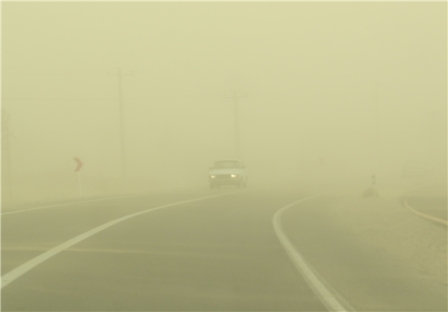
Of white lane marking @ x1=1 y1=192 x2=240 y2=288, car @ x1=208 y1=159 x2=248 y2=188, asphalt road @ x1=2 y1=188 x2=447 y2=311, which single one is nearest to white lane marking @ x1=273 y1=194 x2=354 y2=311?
asphalt road @ x1=2 y1=188 x2=447 y2=311

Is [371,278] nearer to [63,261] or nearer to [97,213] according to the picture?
[63,261]

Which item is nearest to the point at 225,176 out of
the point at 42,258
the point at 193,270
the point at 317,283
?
the point at 42,258

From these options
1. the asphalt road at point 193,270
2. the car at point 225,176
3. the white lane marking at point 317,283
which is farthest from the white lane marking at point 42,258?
the car at point 225,176

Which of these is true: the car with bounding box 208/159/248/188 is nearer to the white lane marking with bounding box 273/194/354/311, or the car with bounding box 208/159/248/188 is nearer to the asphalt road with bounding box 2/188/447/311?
A: the asphalt road with bounding box 2/188/447/311

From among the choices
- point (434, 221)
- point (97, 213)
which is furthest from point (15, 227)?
point (434, 221)

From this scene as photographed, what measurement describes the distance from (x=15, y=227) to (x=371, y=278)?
320 inches

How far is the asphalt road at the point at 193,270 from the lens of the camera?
26.7 ft

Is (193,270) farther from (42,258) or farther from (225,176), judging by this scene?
(225,176)

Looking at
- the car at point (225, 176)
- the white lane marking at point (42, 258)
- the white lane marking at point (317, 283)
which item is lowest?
the car at point (225, 176)

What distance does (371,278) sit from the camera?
10.2 m

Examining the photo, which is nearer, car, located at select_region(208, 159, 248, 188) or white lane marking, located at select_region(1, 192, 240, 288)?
white lane marking, located at select_region(1, 192, 240, 288)

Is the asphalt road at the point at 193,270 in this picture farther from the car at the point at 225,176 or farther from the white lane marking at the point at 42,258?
the car at the point at 225,176

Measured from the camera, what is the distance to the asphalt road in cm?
814

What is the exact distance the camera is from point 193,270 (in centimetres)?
1004
